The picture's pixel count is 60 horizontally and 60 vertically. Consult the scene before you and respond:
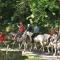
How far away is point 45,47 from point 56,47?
0.77m

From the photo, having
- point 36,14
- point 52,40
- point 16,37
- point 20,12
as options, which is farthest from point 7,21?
point 52,40

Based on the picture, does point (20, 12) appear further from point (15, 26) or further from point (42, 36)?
point (42, 36)

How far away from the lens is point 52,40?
532 inches

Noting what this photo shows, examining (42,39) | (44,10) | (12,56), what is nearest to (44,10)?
(44,10)

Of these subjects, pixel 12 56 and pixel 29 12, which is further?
pixel 29 12

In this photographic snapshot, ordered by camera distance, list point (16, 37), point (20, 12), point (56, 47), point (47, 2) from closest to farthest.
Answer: point (56, 47), point (16, 37), point (47, 2), point (20, 12)

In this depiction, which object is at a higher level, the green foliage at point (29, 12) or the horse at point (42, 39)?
the green foliage at point (29, 12)

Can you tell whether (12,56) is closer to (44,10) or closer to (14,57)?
(14,57)

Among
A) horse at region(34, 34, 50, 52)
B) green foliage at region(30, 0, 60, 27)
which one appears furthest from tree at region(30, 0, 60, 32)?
horse at region(34, 34, 50, 52)

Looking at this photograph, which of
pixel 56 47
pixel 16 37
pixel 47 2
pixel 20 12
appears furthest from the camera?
pixel 20 12

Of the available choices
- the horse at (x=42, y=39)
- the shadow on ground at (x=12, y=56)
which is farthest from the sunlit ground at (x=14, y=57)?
the horse at (x=42, y=39)

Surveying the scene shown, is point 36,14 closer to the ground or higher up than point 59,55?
higher up

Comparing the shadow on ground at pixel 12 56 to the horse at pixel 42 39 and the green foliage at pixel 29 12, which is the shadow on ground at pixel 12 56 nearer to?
the horse at pixel 42 39

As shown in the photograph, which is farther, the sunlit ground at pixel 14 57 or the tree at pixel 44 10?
the tree at pixel 44 10
